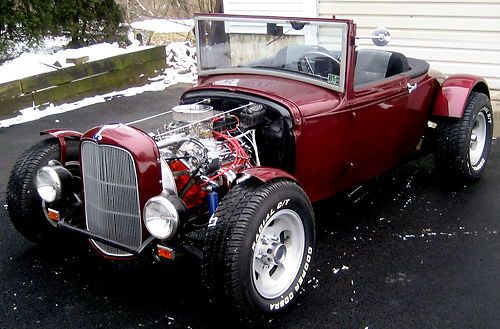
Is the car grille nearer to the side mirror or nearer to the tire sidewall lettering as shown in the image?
the tire sidewall lettering

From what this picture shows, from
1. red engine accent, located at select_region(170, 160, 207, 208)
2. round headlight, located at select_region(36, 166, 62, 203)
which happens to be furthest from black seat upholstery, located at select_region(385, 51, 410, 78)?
round headlight, located at select_region(36, 166, 62, 203)

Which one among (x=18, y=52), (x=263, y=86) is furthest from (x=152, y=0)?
(x=263, y=86)

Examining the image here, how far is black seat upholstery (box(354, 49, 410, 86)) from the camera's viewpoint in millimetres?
4445

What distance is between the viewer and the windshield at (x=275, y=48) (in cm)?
380

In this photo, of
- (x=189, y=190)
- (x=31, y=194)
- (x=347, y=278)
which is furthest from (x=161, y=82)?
(x=347, y=278)

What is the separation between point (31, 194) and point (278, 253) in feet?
5.37

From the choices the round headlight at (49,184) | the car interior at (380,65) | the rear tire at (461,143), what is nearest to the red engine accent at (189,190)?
the round headlight at (49,184)

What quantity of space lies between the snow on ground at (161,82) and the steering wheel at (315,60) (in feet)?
→ 15.1

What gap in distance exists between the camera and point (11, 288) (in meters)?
3.43

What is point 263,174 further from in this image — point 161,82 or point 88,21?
point 88,21

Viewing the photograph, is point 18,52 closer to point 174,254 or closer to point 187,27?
point 187,27

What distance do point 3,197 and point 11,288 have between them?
64.1 inches

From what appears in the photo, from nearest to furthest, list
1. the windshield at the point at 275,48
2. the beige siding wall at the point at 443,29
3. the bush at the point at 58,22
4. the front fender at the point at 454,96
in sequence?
1. the windshield at the point at 275,48
2. the front fender at the point at 454,96
3. the beige siding wall at the point at 443,29
4. the bush at the point at 58,22

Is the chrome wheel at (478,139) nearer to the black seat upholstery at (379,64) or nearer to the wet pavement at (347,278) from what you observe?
the wet pavement at (347,278)
